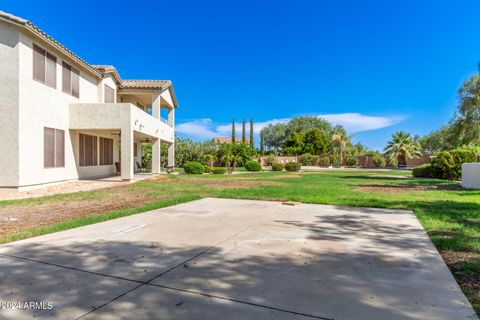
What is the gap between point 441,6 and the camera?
14.6 meters

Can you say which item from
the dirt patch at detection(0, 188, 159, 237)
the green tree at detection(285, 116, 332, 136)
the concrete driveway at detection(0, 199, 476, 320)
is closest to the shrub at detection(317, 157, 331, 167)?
the green tree at detection(285, 116, 332, 136)

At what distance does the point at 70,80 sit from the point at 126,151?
4.27 m

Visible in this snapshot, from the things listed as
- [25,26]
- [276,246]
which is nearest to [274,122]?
[25,26]

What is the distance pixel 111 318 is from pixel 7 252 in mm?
2730

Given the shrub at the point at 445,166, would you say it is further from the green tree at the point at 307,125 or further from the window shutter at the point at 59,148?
the green tree at the point at 307,125

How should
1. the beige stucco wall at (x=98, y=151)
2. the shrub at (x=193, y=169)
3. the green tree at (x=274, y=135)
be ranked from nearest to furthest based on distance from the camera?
the beige stucco wall at (x=98, y=151) → the shrub at (x=193, y=169) → the green tree at (x=274, y=135)

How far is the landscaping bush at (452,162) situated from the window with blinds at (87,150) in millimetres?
22039

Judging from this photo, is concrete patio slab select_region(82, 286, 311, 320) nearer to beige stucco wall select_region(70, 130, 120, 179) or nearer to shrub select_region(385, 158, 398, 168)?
beige stucco wall select_region(70, 130, 120, 179)

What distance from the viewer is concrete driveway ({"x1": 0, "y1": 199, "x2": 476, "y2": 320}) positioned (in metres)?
2.58

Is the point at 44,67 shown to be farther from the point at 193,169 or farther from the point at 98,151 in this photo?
the point at 193,169

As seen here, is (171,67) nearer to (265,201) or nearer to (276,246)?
(265,201)

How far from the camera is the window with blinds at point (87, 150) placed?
15741 millimetres

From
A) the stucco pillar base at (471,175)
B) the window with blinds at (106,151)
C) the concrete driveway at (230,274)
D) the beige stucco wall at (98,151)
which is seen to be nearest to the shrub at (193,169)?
the beige stucco wall at (98,151)

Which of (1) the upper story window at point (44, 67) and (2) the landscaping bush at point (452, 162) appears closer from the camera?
(1) the upper story window at point (44, 67)
